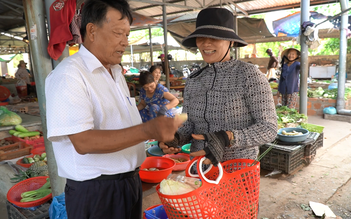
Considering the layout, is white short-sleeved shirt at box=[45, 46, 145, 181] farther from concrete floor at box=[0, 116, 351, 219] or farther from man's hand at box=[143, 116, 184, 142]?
concrete floor at box=[0, 116, 351, 219]

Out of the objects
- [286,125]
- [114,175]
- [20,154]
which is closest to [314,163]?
[286,125]

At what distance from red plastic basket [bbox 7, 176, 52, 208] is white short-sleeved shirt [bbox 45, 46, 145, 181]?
4.43ft

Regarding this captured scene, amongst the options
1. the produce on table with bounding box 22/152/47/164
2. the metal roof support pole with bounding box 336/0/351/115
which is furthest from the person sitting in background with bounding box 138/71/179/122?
the metal roof support pole with bounding box 336/0/351/115

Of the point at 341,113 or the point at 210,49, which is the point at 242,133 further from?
the point at 341,113

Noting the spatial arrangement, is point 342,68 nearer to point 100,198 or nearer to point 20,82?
point 100,198

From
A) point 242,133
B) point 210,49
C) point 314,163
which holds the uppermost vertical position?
point 210,49

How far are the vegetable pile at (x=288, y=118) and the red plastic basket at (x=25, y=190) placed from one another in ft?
12.9

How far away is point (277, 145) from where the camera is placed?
3.97 metres

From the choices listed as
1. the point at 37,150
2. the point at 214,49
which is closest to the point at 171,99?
the point at 37,150

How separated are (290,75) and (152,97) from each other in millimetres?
3633

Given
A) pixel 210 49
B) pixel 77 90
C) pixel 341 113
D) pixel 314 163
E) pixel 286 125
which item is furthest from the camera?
pixel 341 113

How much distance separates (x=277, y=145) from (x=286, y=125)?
112 cm

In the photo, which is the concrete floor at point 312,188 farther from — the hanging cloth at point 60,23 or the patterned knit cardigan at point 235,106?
the hanging cloth at point 60,23

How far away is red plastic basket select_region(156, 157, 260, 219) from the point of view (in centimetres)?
120
